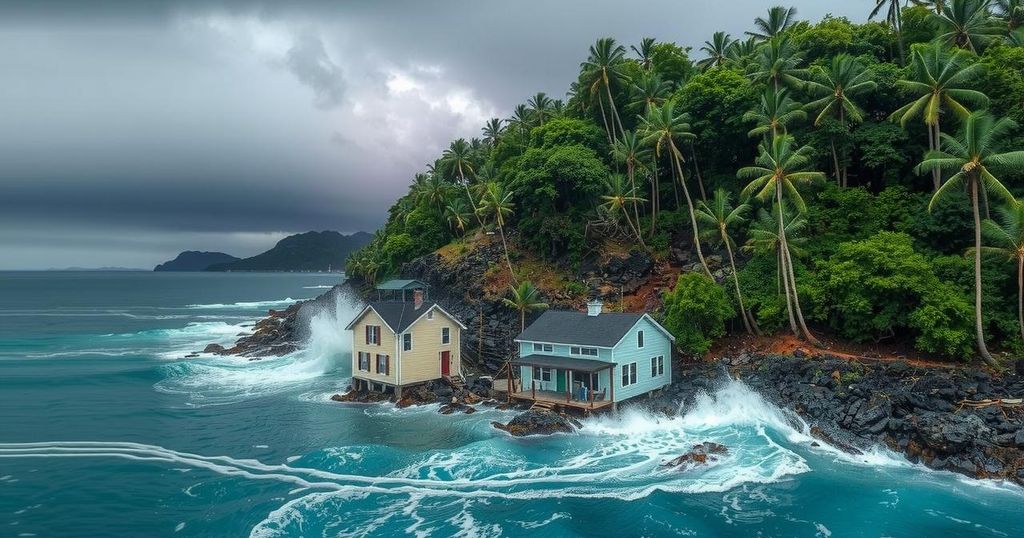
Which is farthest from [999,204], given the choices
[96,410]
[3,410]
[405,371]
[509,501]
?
[3,410]

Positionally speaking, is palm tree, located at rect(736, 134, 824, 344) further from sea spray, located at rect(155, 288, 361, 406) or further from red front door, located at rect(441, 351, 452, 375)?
sea spray, located at rect(155, 288, 361, 406)

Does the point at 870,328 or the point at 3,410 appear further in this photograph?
the point at 3,410

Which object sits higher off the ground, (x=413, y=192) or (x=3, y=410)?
(x=413, y=192)

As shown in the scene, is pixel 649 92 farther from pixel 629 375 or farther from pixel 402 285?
pixel 629 375

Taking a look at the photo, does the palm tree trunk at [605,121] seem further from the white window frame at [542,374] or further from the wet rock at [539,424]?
the wet rock at [539,424]

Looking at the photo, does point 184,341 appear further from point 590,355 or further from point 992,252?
point 992,252

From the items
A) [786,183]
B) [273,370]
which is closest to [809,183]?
[786,183]

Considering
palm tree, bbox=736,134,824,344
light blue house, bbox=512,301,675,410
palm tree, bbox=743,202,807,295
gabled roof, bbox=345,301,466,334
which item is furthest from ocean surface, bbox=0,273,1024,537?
palm tree, bbox=743,202,807,295
